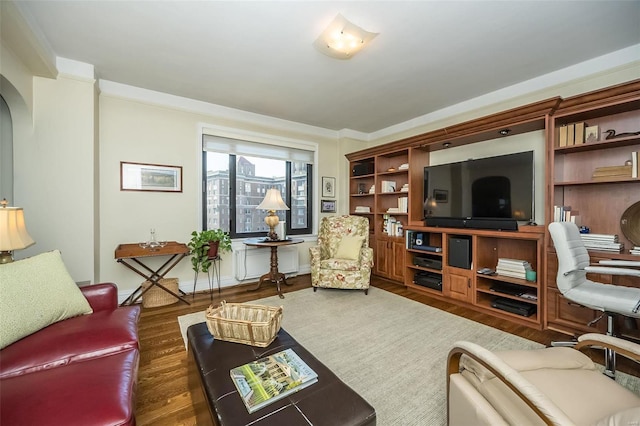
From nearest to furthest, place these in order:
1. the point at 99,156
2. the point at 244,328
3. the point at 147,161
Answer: the point at 244,328, the point at 99,156, the point at 147,161

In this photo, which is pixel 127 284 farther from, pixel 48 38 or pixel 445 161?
pixel 445 161

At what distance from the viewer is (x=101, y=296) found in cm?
178

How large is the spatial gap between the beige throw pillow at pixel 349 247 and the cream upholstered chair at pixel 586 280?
6.82 ft

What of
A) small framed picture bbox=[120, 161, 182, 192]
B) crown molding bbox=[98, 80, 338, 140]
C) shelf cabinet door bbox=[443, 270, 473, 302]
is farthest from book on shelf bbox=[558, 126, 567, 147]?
small framed picture bbox=[120, 161, 182, 192]

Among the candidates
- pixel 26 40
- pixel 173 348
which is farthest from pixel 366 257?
pixel 26 40

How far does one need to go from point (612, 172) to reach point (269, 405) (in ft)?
10.4

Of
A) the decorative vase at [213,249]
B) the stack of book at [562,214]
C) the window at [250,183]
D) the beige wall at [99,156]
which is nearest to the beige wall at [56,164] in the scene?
the beige wall at [99,156]

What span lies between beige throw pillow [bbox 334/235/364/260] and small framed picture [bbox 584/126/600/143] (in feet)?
8.17

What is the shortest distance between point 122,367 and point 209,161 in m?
2.96

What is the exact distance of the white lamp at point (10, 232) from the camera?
62.5 inches

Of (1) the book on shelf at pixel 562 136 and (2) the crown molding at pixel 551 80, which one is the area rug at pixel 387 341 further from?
(2) the crown molding at pixel 551 80

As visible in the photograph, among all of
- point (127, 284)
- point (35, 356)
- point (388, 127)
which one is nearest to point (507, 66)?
point (388, 127)

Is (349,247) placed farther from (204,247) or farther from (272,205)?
(204,247)

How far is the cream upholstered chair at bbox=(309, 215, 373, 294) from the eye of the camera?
335 cm
